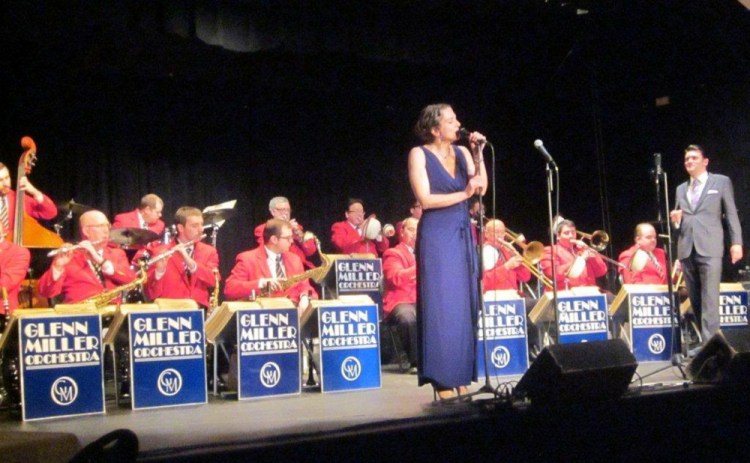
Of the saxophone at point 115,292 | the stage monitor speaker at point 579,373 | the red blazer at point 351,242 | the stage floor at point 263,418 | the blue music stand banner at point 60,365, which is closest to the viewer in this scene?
the stage floor at point 263,418

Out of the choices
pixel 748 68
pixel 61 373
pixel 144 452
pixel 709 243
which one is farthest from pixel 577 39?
pixel 144 452

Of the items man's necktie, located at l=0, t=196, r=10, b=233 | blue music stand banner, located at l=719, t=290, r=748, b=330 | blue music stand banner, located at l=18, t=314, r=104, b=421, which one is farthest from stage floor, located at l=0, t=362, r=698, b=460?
blue music stand banner, located at l=719, t=290, r=748, b=330

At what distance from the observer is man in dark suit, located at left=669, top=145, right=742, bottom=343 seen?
300 inches

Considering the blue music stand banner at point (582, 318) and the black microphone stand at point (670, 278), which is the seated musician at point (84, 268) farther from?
the black microphone stand at point (670, 278)

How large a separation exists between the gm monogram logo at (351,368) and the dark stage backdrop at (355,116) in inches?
122

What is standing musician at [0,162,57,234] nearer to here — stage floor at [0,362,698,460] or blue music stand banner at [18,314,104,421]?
blue music stand banner at [18,314,104,421]

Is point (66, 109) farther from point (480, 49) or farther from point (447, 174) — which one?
point (447, 174)

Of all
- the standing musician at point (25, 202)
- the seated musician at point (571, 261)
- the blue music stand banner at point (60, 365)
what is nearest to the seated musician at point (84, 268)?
the standing musician at point (25, 202)

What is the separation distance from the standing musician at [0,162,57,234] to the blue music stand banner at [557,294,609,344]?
4257mm

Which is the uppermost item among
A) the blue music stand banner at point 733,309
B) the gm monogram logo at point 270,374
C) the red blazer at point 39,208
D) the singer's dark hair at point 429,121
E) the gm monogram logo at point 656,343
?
the singer's dark hair at point 429,121

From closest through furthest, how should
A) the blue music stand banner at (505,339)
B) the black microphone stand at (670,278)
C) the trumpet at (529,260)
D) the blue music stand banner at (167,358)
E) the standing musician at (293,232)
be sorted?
the blue music stand banner at (167,358)
the black microphone stand at (670,278)
the blue music stand banner at (505,339)
the trumpet at (529,260)
the standing musician at (293,232)

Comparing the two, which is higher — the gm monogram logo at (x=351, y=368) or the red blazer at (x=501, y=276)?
the red blazer at (x=501, y=276)

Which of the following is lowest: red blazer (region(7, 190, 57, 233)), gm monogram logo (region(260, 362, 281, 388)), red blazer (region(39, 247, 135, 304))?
gm monogram logo (region(260, 362, 281, 388))

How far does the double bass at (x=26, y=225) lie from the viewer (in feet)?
21.5
